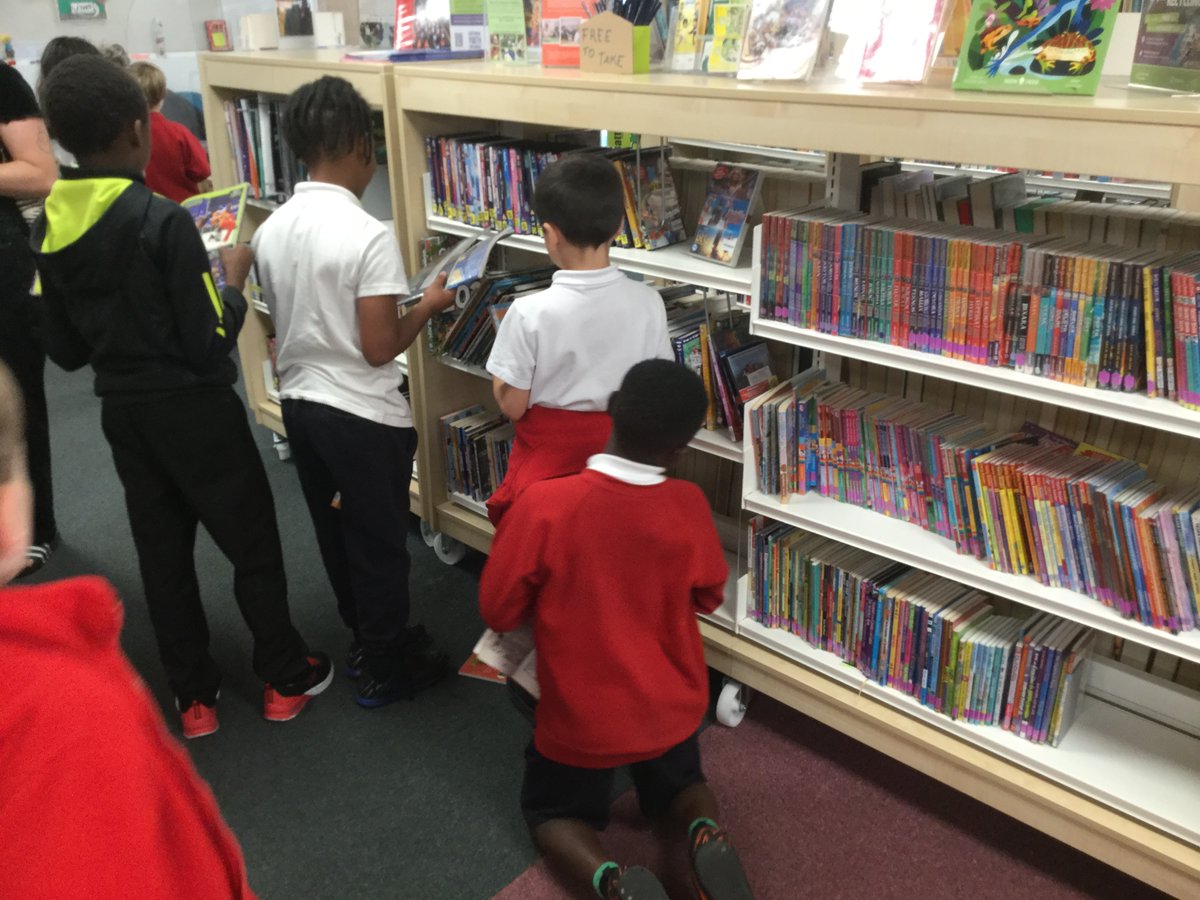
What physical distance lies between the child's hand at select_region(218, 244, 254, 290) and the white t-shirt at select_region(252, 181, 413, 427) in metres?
0.02

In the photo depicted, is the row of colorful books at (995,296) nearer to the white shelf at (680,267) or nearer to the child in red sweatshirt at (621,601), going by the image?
the white shelf at (680,267)

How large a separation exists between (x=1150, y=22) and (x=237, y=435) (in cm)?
196

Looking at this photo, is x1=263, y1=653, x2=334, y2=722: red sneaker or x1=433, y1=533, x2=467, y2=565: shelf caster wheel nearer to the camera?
x1=263, y1=653, x2=334, y2=722: red sneaker

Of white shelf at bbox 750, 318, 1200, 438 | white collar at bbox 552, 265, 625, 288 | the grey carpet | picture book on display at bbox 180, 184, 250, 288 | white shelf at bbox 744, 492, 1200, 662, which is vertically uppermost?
picture book on display at bbox 180, 184, 250, 288

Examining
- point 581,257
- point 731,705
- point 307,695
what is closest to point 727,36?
point 581,257

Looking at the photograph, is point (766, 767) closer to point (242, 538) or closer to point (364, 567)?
point (364, 567)

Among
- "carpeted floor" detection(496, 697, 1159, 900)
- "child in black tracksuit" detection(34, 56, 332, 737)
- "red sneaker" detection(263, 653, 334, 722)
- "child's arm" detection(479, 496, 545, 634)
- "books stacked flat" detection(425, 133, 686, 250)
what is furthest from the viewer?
"red sneaker" detection(263, 653, 334, 722)

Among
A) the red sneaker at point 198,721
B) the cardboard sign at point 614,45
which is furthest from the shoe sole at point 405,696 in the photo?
the cardboard sign at point 614,45

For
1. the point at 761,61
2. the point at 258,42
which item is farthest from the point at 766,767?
the point at 258,42

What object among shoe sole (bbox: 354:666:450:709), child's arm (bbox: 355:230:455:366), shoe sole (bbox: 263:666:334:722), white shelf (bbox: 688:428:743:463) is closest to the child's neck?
child's arm (bbox: 355:230:455:366)

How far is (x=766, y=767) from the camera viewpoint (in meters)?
2.21

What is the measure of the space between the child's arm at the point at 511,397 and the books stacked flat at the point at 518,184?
21.6 inches

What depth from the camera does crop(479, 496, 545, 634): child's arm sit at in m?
1.56

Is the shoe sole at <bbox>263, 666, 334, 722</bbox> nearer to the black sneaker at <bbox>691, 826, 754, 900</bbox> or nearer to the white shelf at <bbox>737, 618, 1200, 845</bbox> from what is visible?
the black sneaker at <bbox>691, 826, 754, 900</bbox>
